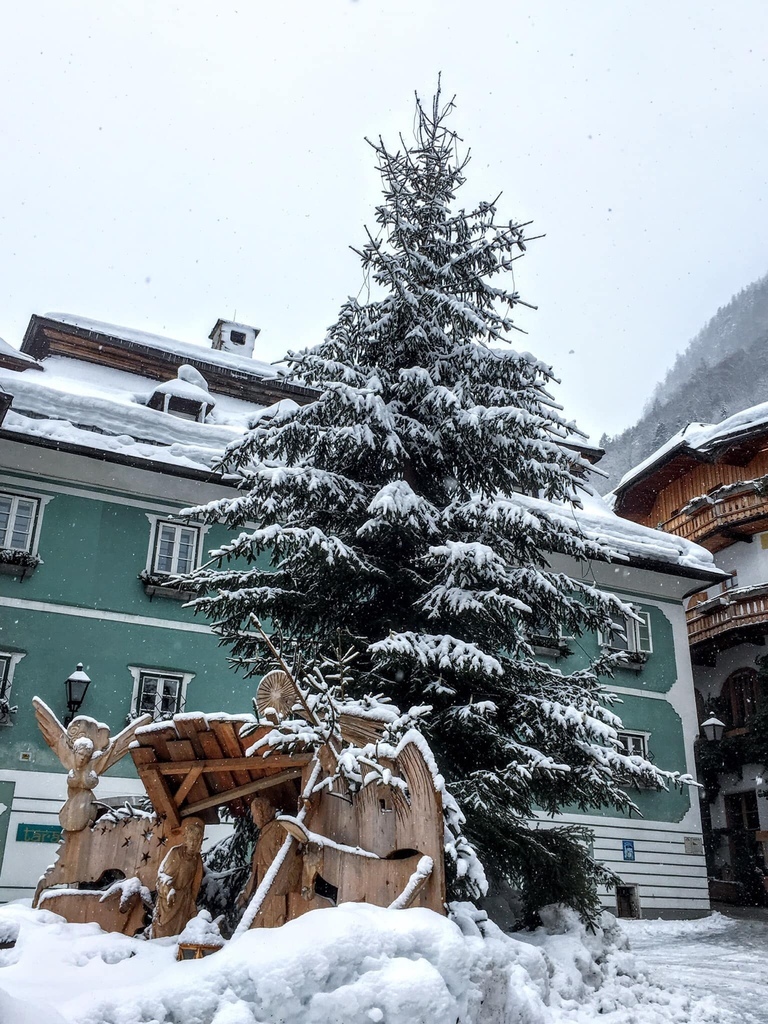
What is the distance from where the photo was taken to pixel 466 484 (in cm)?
1108

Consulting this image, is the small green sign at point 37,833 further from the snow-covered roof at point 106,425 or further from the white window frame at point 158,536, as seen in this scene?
the snow-covered roof at point 106,425

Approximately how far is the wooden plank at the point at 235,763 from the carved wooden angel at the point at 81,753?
86 centimetres

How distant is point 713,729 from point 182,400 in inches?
746

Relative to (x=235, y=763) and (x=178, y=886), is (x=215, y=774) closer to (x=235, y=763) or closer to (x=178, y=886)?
(x=235, y=763)

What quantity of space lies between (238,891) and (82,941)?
2.22 m

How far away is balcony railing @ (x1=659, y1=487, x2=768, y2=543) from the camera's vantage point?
1142 inches

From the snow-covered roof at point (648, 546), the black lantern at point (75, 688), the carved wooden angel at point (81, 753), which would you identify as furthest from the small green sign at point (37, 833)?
the snow-covered roof at point (648, 546)

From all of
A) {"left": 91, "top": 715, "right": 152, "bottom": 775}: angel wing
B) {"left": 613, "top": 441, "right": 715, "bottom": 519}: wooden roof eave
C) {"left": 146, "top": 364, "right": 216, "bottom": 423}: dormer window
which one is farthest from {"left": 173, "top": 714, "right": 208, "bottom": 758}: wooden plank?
{"left": 613, "top": 441, "right": 715, "bottom": 519}: wooden roof eave

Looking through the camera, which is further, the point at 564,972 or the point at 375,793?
the point at 564,972

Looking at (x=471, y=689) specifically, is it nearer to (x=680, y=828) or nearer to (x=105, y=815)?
(x=105, y=815)

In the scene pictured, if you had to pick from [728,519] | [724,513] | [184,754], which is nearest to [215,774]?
[184,754]

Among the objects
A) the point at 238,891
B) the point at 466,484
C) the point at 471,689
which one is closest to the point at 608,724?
the point at 471,689

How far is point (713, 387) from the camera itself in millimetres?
73500

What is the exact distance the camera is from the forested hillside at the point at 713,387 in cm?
6806
